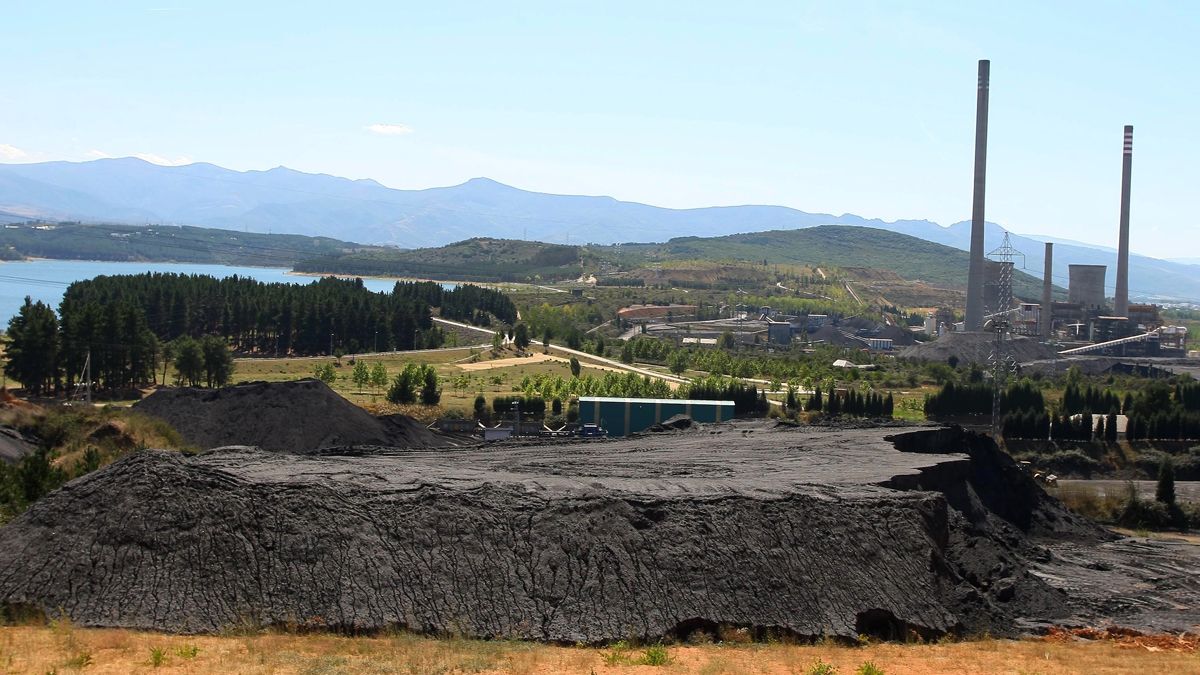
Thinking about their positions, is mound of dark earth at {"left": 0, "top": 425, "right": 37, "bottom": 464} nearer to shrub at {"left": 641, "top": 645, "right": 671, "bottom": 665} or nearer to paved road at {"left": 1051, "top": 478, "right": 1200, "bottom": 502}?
shrub at {"left": 641, "top": 645, "right": 671, "bottom": 665}

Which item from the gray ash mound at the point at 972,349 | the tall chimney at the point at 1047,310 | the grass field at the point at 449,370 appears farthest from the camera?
the tall chimney at the point at 1047,310

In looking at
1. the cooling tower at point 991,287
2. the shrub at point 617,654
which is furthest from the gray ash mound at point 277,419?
the cooling tower at point 991,287

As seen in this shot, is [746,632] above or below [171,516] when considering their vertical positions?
below

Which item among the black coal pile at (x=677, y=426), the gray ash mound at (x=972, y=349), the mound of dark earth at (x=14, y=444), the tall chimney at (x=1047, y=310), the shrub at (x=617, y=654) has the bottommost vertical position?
the shrub at (x=617, y=654)

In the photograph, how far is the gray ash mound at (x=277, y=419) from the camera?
45469 millimetres

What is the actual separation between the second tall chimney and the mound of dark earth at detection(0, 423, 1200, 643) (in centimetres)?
8887

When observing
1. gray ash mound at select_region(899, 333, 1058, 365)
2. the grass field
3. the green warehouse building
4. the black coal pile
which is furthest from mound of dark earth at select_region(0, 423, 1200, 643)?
gray ash mound at select_region(899, 333, 1058, 365)

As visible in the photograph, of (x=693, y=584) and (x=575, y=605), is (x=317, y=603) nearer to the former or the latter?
(x=575, y=605)

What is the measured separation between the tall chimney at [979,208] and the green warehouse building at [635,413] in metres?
64.9

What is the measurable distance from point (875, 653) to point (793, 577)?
270cm

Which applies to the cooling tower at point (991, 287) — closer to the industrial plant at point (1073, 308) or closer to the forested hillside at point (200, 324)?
the industrial plant at point (1073, 308)

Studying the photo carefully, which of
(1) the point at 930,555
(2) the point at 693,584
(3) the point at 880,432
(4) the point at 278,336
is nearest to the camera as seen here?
(2) the point at 693,584

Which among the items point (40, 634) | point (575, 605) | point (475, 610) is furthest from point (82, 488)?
point (575, 605)

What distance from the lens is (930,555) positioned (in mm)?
26766
